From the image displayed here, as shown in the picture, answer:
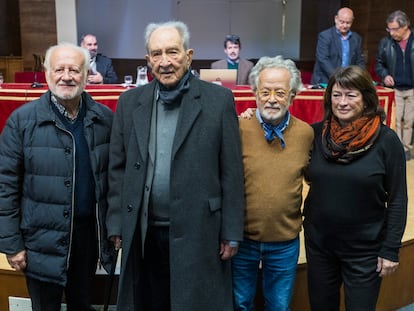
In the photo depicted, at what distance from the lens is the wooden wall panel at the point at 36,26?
26.6 ft

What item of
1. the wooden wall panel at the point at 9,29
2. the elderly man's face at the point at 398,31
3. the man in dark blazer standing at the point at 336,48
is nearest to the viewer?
the elderly man's face at the point at 398,31

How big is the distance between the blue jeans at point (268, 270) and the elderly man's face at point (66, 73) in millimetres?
881

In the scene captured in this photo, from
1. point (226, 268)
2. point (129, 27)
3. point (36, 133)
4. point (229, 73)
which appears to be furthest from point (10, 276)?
point (129, 27)

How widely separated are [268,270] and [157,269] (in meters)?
0.45

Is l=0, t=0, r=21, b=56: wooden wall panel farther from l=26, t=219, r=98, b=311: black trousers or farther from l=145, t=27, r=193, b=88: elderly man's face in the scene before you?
l=145, t=27, r=193, b=88: elderly man's face

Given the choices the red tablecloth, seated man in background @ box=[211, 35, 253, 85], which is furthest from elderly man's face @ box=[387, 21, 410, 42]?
seated man in background @ box=[211, 35, 253, 85]

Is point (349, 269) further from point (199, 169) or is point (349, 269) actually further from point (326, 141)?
point (199, 169)

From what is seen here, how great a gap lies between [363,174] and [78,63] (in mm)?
1132

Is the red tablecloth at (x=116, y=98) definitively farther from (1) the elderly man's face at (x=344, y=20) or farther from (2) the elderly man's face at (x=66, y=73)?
(2) the elderly man's face at (x=66, y=73)

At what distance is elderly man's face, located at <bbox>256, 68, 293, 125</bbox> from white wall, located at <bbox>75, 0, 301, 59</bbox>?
26.5 feet

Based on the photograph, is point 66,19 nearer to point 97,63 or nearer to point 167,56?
point 97,63

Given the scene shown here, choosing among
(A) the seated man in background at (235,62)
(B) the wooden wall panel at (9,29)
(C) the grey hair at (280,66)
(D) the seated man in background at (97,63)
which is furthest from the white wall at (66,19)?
(C) the grey hair at (280,66)

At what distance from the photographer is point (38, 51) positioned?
8453 millimetres

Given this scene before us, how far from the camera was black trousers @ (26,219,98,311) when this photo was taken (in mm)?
1952
